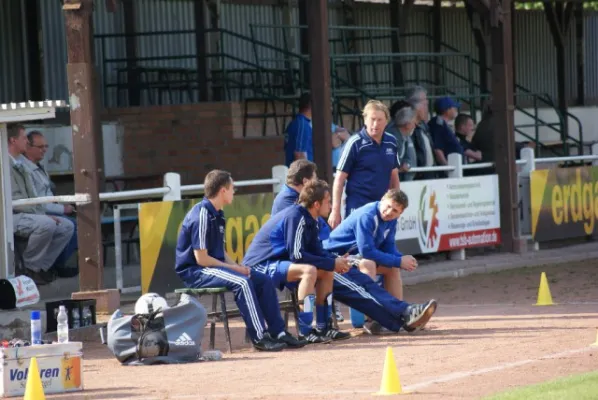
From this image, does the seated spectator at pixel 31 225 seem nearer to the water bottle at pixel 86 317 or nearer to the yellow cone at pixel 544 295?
the water bottle at pixel 86 317

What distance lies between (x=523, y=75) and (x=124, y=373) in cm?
2086

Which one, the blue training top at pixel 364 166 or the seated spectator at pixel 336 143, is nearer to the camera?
the blue training top at pixel 364 166

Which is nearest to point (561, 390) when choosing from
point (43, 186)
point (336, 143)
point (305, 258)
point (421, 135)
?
point (305, 258)

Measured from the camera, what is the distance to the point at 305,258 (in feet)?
38.7

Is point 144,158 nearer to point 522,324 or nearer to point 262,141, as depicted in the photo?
point 262,141

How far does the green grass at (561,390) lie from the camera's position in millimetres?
8266

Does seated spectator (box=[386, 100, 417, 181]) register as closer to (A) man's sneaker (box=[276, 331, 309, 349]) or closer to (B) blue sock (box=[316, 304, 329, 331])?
(B) blue sock (box=[316, 304, 329, 331])

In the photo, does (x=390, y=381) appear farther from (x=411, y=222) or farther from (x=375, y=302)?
(x=411, y=222)

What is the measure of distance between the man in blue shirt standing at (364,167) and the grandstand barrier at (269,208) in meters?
2.02

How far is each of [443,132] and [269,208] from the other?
3785 mm

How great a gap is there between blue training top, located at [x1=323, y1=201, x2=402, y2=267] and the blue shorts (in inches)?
28.7

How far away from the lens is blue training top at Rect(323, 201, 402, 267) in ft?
40.1

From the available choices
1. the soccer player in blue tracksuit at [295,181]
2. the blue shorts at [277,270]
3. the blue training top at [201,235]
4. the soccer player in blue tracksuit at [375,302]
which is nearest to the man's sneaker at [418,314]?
the soccer player in blue tracksuit at [375,302]

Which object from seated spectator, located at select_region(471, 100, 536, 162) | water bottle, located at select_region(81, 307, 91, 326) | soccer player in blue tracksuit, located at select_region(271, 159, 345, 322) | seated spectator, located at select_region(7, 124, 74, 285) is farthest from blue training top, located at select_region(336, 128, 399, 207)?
seated spectator, located at select_region(471, 100, 536, 162)
